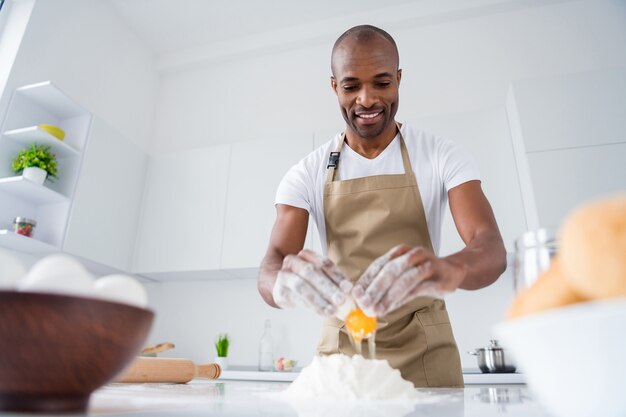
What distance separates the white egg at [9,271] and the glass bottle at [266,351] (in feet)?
7.61

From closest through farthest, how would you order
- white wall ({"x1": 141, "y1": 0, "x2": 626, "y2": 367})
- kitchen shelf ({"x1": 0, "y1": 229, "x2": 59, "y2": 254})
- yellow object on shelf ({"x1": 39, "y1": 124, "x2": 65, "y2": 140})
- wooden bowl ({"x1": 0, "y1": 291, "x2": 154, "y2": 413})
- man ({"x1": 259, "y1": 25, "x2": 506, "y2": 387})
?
1. wooden bowl ({"x1": 0, "y1": 291, "x2": 154, "y2": 413})
2. man ({"x1": 259, "y1": 25, "x2": 506, "y2": 387})
3. kitchen shelf ({"x1": 0, "y1": 229, "x2": 59, "y2": 254})
4. yellow object on shelf ({"x1": 39, "y1": 124, "x2": 65, "y2": 140})
5. white wall ({"x1": 141, "y1": 0, "x2": 626, "y2": 367})

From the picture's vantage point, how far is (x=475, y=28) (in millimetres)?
3217

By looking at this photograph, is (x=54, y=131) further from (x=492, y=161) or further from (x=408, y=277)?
(x=492, y=161)

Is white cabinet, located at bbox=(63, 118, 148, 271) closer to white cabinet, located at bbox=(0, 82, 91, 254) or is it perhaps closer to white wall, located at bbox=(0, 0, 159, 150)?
white cabinet, located at bbox=(0, 82, 91, 254)

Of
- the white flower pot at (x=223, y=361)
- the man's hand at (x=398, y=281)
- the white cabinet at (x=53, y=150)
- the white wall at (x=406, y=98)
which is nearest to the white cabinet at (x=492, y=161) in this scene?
the white wall at (x=406, y=98)

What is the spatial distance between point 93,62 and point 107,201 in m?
1.08

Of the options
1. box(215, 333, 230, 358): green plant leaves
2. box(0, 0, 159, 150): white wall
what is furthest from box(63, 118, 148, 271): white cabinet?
box(215, 333, 230, 358): green plant leaves

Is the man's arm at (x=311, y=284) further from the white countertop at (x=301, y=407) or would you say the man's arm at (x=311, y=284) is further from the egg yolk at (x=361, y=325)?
the white countertop at (x=301, y=407)

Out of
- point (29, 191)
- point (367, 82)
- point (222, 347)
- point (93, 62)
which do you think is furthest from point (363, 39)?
point (93, 62)

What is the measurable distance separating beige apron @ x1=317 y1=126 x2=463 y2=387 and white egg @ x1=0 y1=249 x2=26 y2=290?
0.92 meters

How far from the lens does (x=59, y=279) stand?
1.30ft

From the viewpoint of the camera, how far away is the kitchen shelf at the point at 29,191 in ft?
7.08

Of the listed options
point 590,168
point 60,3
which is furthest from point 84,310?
point 60,3

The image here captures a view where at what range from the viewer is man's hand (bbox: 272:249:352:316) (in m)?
0.77
